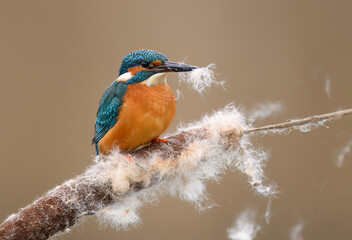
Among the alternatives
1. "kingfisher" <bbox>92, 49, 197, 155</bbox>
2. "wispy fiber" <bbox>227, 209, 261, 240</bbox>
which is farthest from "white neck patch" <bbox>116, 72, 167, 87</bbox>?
"wispy fiber" <bbox>227, 209, 261, 240</bbox>

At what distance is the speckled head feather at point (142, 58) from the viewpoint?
770 mm

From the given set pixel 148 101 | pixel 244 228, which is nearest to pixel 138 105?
pixel 148 101

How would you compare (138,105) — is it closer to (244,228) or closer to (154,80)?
(154,80)

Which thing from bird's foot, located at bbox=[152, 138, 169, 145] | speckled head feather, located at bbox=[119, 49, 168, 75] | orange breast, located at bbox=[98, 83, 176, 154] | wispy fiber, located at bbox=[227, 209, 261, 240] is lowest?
wispy fiber, located at bbox=[227, 209, 261, 240]

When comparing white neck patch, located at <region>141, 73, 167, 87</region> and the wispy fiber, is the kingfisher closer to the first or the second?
white neck patch, located at <region>141, 73, 167, 87</region>

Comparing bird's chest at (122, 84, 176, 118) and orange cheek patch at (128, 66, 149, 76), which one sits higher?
orange cheek patch at (128, 66, 149, 76)

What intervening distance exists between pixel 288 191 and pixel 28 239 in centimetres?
73

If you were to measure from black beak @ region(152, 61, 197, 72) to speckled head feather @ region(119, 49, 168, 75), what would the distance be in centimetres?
1

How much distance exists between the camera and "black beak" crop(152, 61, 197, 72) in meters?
0.71

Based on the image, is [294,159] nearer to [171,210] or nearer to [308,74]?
[308,74]

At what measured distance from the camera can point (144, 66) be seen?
79 centimetres

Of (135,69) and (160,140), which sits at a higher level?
(135,69)

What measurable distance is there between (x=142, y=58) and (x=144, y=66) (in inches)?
0.6

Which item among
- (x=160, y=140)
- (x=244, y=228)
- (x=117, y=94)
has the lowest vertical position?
(x=244, y=228)
